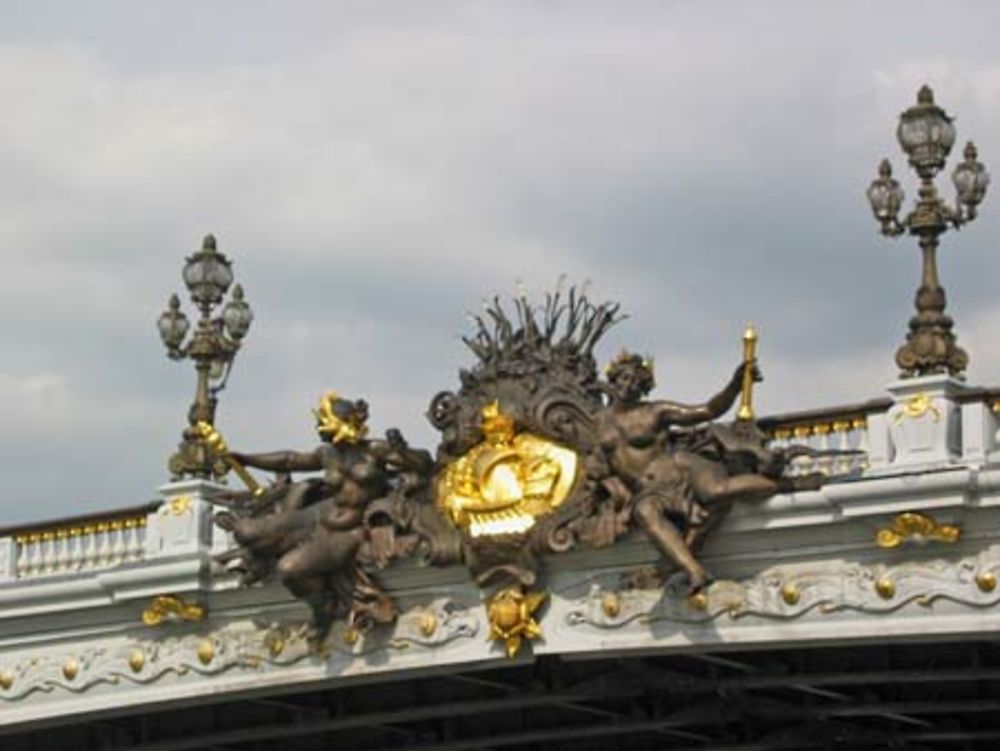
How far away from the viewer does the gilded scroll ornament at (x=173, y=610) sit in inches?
2015

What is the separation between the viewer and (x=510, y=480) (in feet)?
158

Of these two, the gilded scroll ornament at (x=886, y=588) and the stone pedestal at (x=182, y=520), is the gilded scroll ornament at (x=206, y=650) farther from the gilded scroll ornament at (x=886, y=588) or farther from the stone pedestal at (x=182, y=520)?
the gilded scroll ornament at (x=886, y=588)

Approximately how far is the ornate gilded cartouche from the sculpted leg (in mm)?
1585

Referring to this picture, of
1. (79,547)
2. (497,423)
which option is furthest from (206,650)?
(497,423)

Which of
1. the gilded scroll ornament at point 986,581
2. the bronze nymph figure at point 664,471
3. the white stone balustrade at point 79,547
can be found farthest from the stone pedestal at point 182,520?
the gilded scroll ornament at point 986,581

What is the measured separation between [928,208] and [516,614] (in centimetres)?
712

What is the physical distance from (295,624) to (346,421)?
121 inches

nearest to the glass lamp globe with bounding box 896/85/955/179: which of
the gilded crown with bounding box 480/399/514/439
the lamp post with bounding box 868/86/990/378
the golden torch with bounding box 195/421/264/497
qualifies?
the lamp post with bounding box 868/86/990/378

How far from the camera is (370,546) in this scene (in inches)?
1940

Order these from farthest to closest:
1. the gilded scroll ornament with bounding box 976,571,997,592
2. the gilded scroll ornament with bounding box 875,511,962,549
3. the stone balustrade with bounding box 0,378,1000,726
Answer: the stone balustrade with bounding box 0,378,1000,726 < the gilded scroll ornament with bounding box 875,511,962,549 < the gilded scroll ornament with bounding box 976,571,997,592

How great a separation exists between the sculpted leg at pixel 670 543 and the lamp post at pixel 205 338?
25.2ft

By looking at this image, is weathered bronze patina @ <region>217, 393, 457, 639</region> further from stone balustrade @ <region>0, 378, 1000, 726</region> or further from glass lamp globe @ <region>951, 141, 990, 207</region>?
glass lamp globe @ <region>951, 141, 990, 207</region>

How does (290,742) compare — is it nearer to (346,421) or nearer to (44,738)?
(44,738)

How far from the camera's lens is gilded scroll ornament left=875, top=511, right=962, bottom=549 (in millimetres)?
44719
